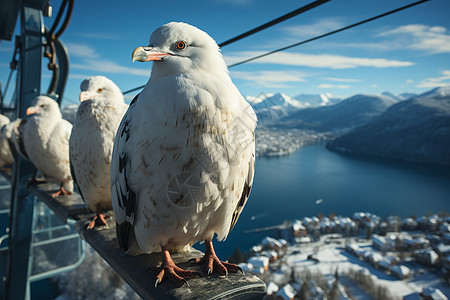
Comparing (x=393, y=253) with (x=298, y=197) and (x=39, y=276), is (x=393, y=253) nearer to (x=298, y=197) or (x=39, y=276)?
(x=298, y=197)

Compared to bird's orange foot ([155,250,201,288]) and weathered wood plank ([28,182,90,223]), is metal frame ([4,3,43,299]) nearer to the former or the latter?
weathered wood plank ([28,182,90,223])

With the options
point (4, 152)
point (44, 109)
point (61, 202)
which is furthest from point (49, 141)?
point (4, 152)

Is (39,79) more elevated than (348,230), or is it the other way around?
(39,79)

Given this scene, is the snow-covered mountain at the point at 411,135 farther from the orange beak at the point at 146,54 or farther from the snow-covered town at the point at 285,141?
the orange beak at the point at 146,54

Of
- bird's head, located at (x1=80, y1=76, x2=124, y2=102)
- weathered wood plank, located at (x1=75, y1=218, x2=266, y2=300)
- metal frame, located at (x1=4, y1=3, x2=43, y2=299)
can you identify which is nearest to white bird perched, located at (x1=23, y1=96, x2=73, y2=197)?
metal frame, located at (x1=4, y1=3, x2=43, y2=299)

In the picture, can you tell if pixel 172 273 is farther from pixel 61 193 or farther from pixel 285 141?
pixel 285 141

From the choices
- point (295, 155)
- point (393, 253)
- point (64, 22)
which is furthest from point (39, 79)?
point (295, 155)
